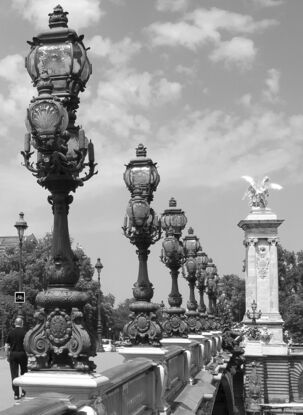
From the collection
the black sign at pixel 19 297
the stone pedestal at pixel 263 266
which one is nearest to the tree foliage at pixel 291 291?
the stone pedestal at pixel 263 266

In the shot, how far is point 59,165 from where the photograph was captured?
800 centimetres

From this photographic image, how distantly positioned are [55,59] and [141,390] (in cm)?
515

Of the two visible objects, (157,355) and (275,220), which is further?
(275,220)

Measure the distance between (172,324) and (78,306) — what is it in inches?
409

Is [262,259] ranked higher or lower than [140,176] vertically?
lower

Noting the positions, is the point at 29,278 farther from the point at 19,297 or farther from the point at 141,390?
the point at 141,390

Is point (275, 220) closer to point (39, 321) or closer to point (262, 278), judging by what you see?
point (262, 278)

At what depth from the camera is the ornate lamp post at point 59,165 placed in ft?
25.0

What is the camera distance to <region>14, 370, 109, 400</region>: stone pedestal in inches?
289

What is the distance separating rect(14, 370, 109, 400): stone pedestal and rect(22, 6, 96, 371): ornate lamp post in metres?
0.15

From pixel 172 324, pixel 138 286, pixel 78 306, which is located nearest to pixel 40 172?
pixel 78 306

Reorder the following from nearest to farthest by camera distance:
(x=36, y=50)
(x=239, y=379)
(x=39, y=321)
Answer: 1. (x=39, y=321)
2. (x=36, y=50)
3. (x=239, y=379)

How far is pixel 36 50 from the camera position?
29.2ft

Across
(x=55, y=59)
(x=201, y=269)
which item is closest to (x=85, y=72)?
(x=55, y=59)
